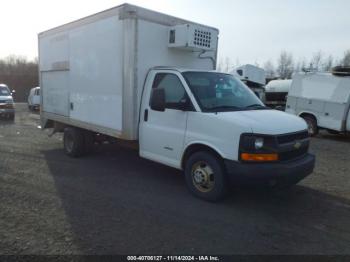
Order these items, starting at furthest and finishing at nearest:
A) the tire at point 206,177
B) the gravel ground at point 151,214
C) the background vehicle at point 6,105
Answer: the background vehicle at point 6,105 < the tire at point 206,177 < the gravel ground at point 151,214

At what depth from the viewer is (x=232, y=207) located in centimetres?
510

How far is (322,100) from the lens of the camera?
13008 millimetres

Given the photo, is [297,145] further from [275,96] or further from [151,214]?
[275,96]

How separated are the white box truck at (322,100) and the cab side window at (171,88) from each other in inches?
363

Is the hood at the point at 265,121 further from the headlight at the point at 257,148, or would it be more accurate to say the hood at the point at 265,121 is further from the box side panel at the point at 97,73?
the box side panel at the point at 97,73

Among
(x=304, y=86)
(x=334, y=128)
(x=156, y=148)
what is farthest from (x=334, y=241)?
(x=304, y=86)

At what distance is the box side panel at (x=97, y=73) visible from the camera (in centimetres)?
617

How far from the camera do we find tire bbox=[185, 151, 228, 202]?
5012mm

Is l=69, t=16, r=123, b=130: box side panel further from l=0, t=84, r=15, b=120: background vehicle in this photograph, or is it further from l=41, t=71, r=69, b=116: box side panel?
l=0, t=84, r=15, b=120: background vehicle

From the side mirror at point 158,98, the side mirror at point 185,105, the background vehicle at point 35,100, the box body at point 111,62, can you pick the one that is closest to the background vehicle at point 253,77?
the background vehicle at point 35,100

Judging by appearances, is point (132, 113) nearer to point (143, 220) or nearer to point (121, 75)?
point (121, 75)

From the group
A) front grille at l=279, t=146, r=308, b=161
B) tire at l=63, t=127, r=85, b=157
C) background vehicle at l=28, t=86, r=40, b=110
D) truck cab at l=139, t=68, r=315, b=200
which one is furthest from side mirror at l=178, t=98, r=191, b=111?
background vehicle at l=28, t=86, r=40, b=110

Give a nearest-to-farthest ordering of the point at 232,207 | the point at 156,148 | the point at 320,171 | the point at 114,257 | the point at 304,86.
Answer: the point at 114,257 → the point at 232,207 → the point at 156,148 → the point at 320,171 → the point at 304,86

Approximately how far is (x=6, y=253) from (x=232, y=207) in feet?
10.4
